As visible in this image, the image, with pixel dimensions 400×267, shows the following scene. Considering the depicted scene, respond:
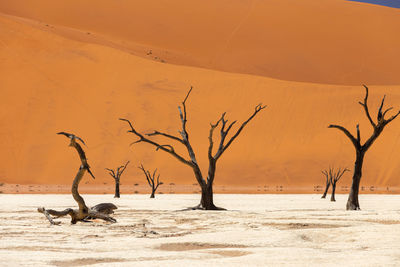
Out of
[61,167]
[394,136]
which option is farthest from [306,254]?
[394,136]

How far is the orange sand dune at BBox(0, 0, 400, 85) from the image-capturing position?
69750 mm

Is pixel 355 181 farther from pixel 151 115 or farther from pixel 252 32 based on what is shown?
pixel 252 32

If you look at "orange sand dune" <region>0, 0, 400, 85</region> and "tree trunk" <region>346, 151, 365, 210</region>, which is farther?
"orange sand dune" <region>0, 0, 400, 85</region>

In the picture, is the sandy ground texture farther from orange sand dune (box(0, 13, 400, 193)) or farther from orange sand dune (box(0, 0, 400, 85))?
orange sand dune (box(0, 0, 400, 85))

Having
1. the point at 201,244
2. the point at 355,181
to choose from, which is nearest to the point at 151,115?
the point at 355,181

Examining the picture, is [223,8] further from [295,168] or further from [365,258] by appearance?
[365,258]

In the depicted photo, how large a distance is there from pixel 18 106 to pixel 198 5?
39.6 m

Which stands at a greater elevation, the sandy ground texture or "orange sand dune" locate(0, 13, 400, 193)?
"orange sand dune" locate(0, 13, 400, 193)

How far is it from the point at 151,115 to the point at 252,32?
2955 centimetres

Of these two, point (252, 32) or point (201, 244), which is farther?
point (252, 32)

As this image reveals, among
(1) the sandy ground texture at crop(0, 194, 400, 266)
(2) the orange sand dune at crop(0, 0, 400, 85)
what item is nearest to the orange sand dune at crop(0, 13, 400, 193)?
(2) the orange sand dune at crop(0, 0, 400, 85)

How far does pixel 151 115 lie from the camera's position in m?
52.2

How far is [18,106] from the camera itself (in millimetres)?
51188

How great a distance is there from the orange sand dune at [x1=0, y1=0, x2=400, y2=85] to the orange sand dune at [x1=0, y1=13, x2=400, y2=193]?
8.56m
